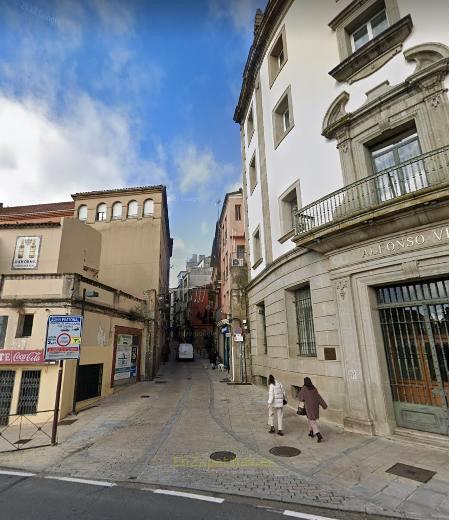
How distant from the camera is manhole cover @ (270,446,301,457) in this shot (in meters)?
7.34

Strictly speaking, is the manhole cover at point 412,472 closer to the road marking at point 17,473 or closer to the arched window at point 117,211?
the road marking at point 17,473

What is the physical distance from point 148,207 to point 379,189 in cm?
2363

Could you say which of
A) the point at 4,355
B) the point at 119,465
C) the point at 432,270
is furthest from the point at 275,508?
the point at 4,355

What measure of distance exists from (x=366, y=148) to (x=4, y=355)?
15.5m

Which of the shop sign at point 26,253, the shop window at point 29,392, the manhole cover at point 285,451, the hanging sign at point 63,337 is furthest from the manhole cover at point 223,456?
the shop sign at point 26,253

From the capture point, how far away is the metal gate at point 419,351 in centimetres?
785

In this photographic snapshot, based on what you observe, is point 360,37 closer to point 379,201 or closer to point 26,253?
point 379,201

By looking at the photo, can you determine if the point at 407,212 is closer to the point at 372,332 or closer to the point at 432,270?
the point at 432,270

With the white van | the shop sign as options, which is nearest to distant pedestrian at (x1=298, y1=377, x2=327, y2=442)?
the shop sign

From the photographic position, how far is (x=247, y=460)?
279 inches

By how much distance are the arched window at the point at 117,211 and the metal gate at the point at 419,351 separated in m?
25.6

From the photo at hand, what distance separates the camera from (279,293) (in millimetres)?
13422

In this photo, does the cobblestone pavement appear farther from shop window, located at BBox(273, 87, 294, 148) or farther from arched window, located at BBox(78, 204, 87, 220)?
arched window, located at BBox(78, 204, 87, 220)

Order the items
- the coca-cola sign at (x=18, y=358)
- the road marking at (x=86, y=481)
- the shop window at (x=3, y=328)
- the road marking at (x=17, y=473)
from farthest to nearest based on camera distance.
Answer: the shop window at (x=3, y=328), the coca-cola sign at (x=18, y=358), the road marking at (x=17, y=473), the road marking at (x=86, y=481)
